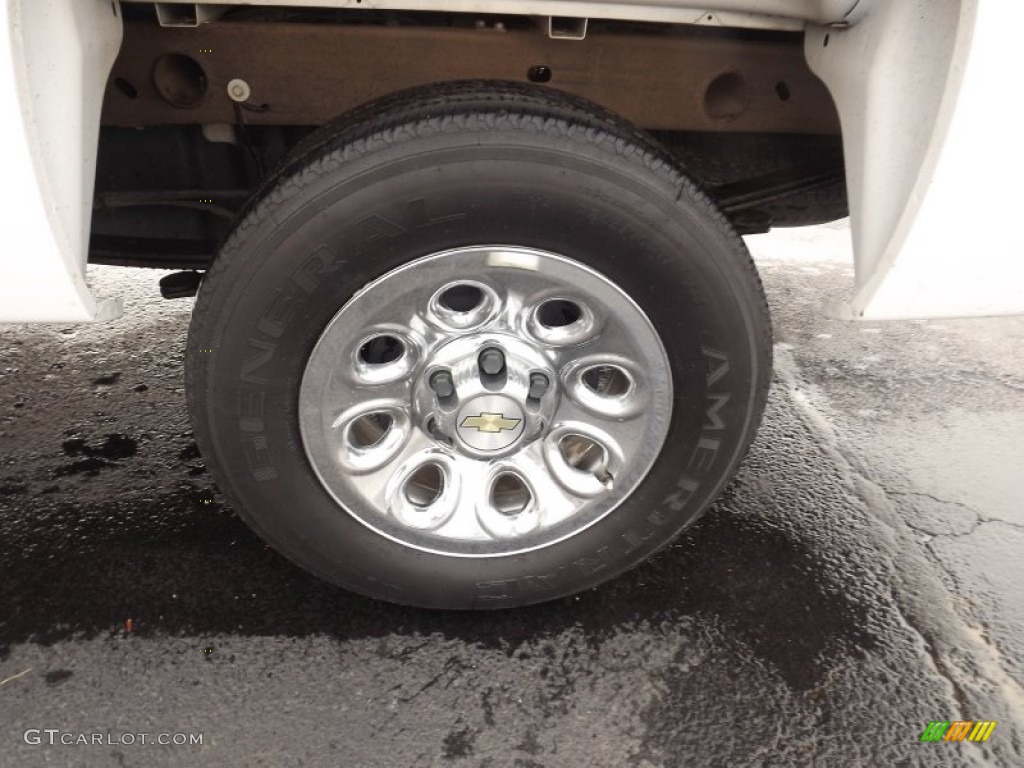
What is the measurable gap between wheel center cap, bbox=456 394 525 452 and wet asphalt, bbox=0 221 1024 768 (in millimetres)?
488

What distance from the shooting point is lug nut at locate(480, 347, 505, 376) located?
1.72 meters

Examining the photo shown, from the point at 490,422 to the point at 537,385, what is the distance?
14 centimetres

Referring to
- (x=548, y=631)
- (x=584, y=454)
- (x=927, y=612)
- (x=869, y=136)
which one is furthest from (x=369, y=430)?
(x=927, y=612)

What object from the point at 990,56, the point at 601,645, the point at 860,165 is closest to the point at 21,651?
the point at 601,645

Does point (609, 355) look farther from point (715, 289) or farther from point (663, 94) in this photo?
point (663, 94)

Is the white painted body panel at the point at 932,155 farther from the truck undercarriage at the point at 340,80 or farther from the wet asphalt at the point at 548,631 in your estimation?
the truck undercarriage at the point at 340,80

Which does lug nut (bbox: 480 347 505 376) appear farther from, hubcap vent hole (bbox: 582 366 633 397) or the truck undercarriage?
the truck undercarriage

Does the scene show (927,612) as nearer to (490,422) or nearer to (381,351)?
(490,422)

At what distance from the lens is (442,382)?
172 cm

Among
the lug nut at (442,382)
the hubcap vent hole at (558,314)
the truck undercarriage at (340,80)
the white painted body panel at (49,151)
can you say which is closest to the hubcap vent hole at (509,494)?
the lug nut at (442,382)

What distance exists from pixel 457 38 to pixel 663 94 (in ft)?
1.73

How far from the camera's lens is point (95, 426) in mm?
2674

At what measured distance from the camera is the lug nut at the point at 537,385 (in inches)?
68.9

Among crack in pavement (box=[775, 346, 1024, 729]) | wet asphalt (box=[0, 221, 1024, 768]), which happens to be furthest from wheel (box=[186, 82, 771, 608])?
crack in pavement (box=[775, 346, 1024, 729])
